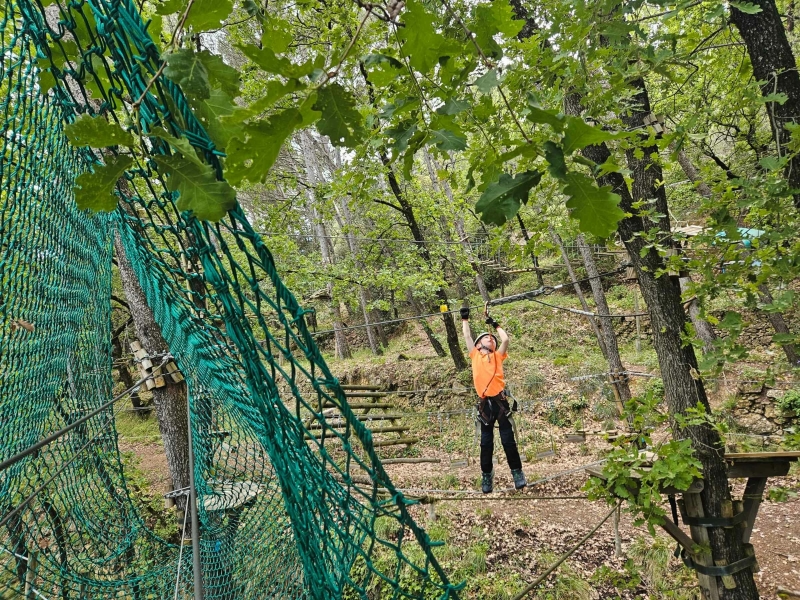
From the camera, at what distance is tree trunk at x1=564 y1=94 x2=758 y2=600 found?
8.64ft

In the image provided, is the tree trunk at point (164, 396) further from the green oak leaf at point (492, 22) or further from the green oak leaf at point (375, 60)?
the green oak leaf at point (492, 22)

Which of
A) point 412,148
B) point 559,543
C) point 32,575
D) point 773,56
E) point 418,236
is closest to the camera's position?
point 412,148

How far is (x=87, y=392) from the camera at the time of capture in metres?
2.46

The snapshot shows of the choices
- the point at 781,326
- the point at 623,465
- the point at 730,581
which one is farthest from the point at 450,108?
the point at 781,326

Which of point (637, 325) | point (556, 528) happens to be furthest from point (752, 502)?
point (637, 325)

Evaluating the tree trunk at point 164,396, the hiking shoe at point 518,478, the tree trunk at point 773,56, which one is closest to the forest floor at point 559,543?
the hiking shoe at point 518,478

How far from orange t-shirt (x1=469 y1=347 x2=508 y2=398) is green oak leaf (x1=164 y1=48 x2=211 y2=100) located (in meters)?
4.08

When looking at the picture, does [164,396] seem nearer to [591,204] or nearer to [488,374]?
[488,374]

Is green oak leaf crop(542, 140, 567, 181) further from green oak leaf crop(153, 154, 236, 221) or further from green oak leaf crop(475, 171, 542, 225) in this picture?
green oak leaf crop(153, 154, 236, 221)

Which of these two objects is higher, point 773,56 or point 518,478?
point 773,56

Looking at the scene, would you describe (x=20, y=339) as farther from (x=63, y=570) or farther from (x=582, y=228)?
(x=582, y=228)

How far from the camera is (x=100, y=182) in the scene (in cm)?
51

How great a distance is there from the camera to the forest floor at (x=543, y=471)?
4152 millimetres

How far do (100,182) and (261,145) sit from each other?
0.64 ft
